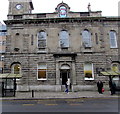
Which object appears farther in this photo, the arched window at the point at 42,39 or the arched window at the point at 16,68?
the arched window at the point at 42,39

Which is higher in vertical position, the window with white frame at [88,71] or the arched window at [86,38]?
the arched window at [86,38]

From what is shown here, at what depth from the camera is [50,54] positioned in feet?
64.2

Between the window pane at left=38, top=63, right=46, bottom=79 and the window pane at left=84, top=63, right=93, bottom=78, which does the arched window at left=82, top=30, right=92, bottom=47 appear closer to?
the window pane at left=84, top=63, right=93, bottom=78

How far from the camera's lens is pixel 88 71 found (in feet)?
63.6

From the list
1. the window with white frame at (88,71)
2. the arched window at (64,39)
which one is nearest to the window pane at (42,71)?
the arched window at (64,39)

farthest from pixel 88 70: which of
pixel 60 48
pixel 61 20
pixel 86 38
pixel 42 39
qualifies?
pixel 61 20

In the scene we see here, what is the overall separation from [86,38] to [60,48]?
4299 millimetres

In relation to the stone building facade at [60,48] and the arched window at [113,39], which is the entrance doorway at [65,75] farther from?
the arched window at [113,39]

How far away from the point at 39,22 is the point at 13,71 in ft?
27.4

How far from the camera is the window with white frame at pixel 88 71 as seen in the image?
19.2m

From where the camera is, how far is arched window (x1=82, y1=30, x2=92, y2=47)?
66.0 ft

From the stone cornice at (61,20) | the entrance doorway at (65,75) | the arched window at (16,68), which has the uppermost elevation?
the stone cornice at (61,20)

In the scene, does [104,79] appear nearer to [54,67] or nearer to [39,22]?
[54,67]

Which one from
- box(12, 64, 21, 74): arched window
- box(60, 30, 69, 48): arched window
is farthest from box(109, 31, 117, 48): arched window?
box(12, 64, 21, 74): arched window
